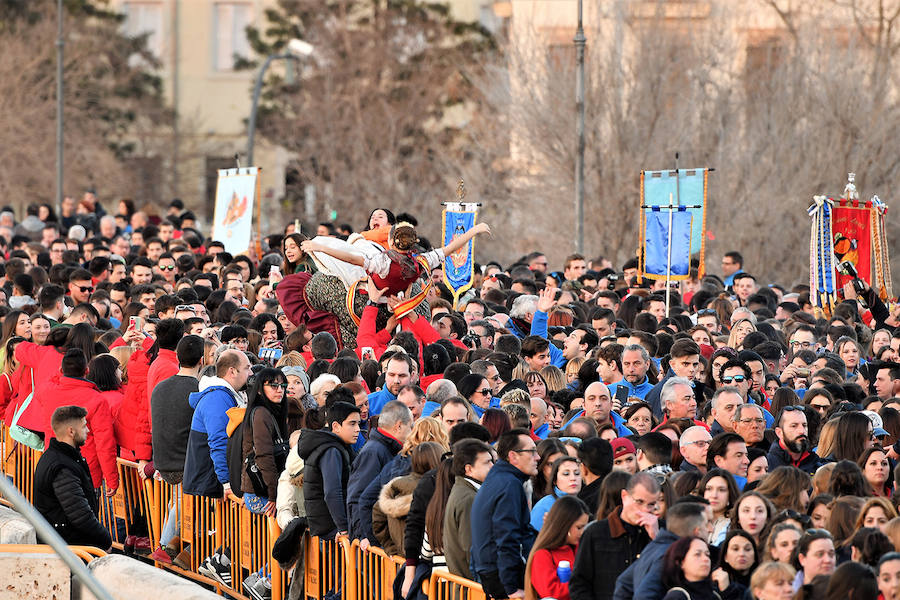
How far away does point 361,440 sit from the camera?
Result: 10633mm

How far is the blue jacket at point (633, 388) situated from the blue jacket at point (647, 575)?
14.9 feet

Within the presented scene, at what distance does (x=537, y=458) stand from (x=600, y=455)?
0.35m

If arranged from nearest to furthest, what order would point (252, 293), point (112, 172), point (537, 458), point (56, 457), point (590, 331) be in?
point (537, 458) < point (56, 457) < point (590, 331) < point (252, 293) < point (112, 172)

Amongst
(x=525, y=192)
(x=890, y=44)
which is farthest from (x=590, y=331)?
(x=890, y=44)

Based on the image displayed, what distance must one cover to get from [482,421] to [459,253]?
8.62 metres

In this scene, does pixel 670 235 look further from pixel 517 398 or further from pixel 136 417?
pixel 517 398

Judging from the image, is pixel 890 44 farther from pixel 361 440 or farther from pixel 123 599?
pixel 123 599

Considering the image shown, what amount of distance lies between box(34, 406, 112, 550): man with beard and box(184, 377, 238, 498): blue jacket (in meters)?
1.10

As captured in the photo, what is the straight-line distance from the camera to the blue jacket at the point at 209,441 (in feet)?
36.6

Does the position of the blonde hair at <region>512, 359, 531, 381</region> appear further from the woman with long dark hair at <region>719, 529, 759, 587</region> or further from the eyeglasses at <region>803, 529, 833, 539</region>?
the eyeglasses at <region>803, 529, 833, 539</region>

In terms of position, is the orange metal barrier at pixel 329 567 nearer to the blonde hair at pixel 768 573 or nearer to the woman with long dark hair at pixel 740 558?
the woman with long dark hair at pixel 740 558

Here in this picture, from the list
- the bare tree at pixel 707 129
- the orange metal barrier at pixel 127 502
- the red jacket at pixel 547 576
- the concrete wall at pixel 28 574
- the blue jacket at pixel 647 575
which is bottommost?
the orange metal barrier at pixel 127 502

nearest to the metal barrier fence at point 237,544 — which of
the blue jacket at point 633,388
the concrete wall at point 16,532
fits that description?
the concrete wall at point 16,532

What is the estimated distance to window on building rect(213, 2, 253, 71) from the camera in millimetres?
57250
